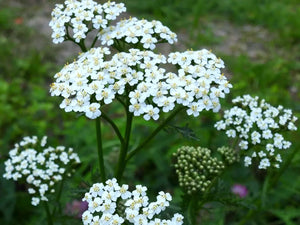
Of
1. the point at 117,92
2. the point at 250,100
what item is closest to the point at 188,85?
the point at 117,92

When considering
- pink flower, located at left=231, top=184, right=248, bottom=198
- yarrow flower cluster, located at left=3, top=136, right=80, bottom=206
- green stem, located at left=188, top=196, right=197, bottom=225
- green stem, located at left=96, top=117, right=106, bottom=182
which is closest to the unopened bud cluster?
green stem, located at left=188, top=196, right=197, bottom=225

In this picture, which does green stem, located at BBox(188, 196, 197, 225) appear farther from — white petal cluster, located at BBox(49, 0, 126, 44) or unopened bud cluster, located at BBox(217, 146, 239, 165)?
white petal cluster, located at BBox(49, 0, 126, 44)

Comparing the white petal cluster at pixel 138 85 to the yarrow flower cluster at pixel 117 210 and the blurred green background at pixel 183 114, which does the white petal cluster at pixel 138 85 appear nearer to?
the blurred green background at pixel 183 114

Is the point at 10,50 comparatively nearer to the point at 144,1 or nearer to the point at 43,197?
the point at 144,1

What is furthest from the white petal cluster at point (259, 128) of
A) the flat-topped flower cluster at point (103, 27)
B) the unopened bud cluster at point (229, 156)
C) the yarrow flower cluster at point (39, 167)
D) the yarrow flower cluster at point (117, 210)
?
the yarrow flower cluster at point (39, 167)

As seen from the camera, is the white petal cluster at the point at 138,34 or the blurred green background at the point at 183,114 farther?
the blurred green background at the point at 183,114
